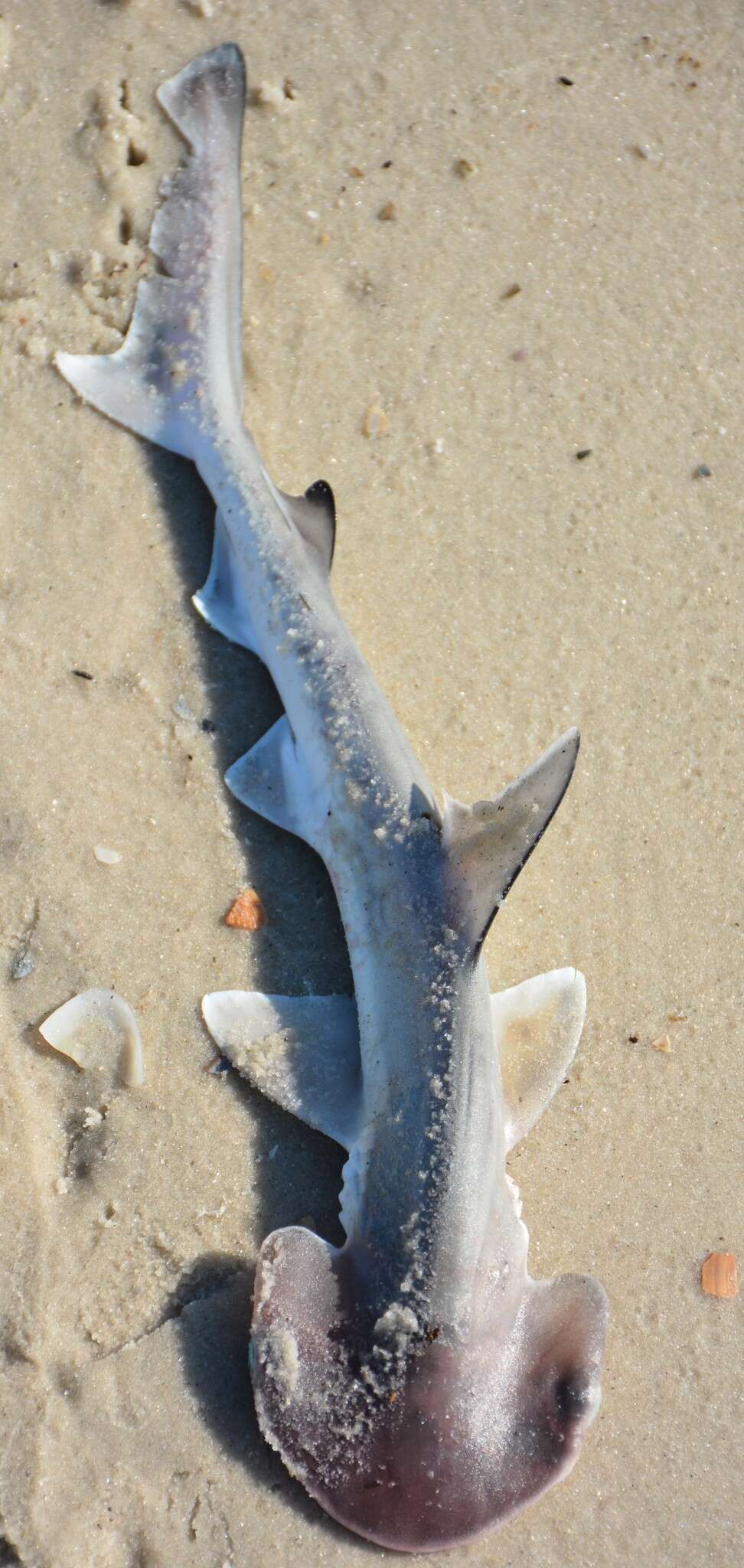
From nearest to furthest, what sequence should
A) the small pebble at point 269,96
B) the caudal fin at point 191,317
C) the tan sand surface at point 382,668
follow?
the tan sand surface at point 382,668, the caudal fin at point 191,317, the small pebble at point 269,96

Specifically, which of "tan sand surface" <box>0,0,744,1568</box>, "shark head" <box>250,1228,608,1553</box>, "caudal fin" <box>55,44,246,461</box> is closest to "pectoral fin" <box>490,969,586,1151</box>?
"tan sand surface" <box>0,0,744,1568</box>

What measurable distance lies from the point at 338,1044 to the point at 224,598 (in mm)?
1619

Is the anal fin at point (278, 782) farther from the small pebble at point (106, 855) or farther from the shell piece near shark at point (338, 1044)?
the shell piece near shark at point (338, 1044)

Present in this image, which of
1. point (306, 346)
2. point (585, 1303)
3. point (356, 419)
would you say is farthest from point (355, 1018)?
point (306, 346)

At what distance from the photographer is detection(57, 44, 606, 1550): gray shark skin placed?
2885mm

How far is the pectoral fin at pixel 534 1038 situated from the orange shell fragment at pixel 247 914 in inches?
32.7

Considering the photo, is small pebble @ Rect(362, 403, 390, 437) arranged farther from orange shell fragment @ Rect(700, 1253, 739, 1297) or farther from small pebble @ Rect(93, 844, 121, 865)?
orange shell fragment @ Rect(700, 1253, 739, 1297)

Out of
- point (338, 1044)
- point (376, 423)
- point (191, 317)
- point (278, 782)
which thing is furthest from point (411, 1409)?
point (191, 317)

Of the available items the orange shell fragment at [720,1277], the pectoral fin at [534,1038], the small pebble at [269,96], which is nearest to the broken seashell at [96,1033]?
the pectoral fin at [534,1038]

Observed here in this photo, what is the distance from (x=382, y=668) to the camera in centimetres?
400

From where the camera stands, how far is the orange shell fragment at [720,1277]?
11.5ft

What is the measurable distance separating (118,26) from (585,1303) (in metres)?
5.15

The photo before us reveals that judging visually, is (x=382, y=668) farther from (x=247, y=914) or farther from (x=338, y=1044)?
(x=338, y=1044)

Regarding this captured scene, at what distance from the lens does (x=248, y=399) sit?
14.0 feet
